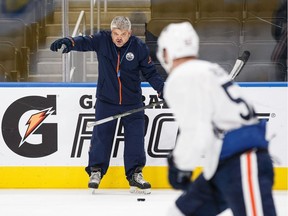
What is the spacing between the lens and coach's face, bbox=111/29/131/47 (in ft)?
17.3

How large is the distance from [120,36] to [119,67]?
0.79 ft

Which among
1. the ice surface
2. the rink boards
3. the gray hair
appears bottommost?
the ice surface

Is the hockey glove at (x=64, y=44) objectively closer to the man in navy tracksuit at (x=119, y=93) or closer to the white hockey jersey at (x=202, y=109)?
the man in navy tracksuit at (x=119, y=93)

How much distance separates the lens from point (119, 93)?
17.9 feet

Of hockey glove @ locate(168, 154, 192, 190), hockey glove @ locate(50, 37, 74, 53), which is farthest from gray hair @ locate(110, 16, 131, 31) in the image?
hockey glove @ locate(168, 154, 192, 190)

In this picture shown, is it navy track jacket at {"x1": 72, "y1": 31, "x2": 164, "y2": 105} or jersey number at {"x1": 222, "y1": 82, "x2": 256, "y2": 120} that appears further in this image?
navy track jacket at {"x1": 72, "y1": 31, "x2": 164, "y2": 105}

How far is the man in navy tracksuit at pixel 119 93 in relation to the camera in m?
5.38

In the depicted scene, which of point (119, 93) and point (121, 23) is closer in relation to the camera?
point (121, 23)

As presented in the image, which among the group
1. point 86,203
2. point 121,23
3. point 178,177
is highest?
point 121,23

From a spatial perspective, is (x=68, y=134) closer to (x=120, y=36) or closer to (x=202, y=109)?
(x=120, y=36)

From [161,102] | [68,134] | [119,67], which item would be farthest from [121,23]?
[68,134]

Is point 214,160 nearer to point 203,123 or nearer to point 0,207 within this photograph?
point 203,123

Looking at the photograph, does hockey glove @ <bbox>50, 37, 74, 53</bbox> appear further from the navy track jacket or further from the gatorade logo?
the gatorade logo

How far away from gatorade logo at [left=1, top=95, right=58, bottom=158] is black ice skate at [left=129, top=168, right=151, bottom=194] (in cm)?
64
